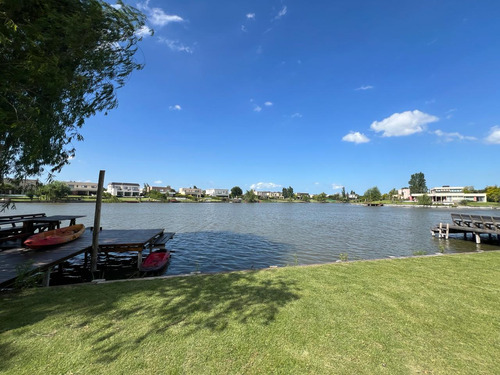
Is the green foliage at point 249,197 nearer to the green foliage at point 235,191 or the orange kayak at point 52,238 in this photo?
the green foliage at point 235,191

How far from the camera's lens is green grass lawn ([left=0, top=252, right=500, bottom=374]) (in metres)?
3.71

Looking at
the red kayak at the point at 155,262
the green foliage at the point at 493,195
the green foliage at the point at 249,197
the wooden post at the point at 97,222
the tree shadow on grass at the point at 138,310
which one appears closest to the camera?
the tree shadow on grass at the point at 138,310

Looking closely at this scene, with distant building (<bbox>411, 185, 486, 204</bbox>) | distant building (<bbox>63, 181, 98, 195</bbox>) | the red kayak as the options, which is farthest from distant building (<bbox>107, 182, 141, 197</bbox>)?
distant building (<bbox>411, 185, 486, 204</bbox>)

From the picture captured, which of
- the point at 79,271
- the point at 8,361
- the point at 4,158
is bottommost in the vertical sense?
the point at 79,271

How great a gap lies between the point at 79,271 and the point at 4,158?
7470 millimetres

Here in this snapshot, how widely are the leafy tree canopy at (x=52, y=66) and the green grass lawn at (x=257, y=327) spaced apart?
4754 mm

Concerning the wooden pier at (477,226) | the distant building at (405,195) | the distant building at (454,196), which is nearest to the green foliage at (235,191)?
the distant building at (405,195)

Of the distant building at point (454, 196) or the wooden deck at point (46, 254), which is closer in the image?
the wooden deck at point (46, 254)

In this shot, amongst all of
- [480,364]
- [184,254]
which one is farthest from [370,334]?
[184,254]

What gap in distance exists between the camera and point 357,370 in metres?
3.60

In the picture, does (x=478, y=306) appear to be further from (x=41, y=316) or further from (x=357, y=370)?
(x=41, y=316)

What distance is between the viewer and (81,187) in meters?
137

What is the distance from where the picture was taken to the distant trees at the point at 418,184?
150 m

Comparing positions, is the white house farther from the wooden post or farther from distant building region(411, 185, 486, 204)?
the wooden post
